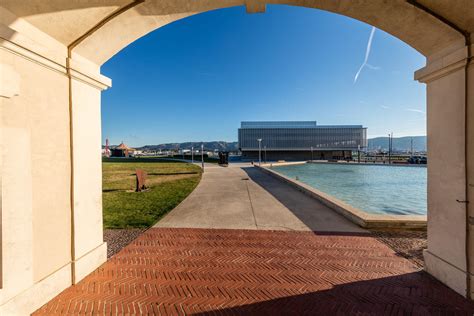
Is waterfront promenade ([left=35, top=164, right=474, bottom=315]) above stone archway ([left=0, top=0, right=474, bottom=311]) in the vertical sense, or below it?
below

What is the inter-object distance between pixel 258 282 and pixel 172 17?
566 cm

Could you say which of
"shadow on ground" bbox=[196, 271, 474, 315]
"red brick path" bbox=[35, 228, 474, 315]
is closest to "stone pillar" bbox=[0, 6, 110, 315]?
"red brick path" bbox=[35, 228, 474, 315]

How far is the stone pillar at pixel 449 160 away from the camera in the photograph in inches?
138

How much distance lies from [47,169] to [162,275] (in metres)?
2.94

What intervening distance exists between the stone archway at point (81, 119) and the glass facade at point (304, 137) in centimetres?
6908

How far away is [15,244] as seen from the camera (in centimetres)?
302

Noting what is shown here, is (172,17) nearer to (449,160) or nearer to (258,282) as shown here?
(258,282)

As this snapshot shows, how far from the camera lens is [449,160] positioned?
3.76 meters

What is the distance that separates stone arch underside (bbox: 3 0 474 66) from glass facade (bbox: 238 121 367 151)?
69023 millimetres

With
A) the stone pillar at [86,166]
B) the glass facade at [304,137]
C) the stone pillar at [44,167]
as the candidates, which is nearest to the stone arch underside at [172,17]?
the stone pillar at [44,167]

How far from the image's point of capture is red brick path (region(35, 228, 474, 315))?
3.36 meters

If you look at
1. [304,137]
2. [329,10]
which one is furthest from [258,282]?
[304,137]

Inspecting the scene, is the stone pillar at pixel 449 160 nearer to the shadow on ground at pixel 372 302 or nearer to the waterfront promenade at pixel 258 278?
the shadow on ground at pixel 372 302

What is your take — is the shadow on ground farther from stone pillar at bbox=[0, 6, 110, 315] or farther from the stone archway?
stone pillar at bbox=[0, 6, 110, 315]
